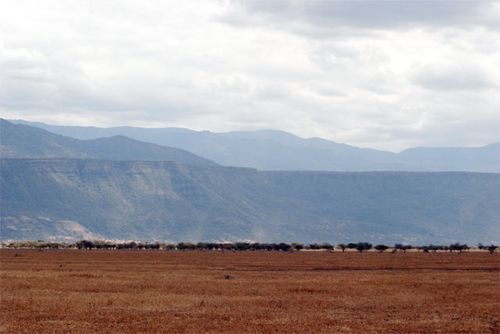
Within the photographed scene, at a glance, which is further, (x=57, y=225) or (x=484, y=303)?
(x=57, y=225)

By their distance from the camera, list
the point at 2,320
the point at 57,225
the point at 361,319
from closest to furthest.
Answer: the point at 2,320, the point at 361,319, the point at 57,225

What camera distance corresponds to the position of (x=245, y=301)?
128ft

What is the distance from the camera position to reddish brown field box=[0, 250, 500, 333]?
30.9 m

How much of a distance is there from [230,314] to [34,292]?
11661 millimetres

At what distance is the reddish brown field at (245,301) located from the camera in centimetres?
3094

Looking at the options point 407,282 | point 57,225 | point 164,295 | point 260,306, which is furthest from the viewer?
point 57,225

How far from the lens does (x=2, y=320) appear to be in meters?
31.1

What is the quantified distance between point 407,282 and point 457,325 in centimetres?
1871

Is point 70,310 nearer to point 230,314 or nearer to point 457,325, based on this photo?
point 230,314

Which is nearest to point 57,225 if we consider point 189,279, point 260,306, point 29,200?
point 29,200

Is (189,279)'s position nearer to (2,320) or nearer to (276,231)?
(2,320)

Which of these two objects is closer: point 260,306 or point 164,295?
point 260,306

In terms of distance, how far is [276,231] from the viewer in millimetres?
196000

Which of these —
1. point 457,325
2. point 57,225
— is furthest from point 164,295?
point 57,225
